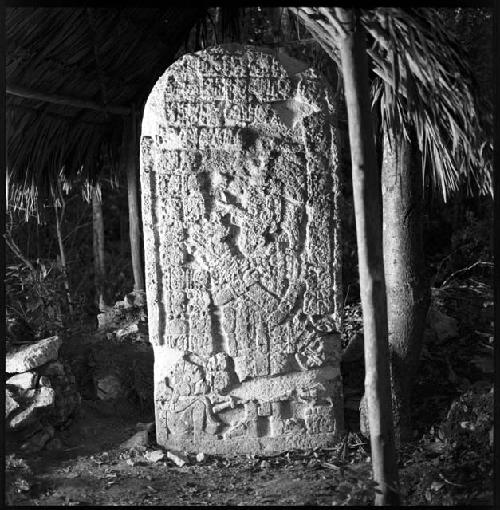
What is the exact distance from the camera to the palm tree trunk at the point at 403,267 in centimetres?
505

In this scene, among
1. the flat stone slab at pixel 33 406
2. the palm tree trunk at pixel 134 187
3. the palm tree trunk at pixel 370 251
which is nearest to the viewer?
the palm tree trunk at pixel 370 251

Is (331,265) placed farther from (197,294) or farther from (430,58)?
(430,58)

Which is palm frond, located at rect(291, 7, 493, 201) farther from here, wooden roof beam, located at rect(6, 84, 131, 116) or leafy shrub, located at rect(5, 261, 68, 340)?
leafy shrub, located at rect(5, 261, 68, 340)

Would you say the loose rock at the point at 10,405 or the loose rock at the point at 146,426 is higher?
the loose rock at the point at 10,405

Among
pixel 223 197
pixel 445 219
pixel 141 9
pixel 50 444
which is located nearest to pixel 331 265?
pixel 223 197

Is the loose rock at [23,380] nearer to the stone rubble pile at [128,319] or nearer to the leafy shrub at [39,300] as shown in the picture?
the leafy shrub at [39,300]

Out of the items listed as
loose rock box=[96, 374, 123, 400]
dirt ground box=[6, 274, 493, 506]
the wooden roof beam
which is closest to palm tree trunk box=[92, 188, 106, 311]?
the wooden roof beam

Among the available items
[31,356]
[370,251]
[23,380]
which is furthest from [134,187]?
[370,251]

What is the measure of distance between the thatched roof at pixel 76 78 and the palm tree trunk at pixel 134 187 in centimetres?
13

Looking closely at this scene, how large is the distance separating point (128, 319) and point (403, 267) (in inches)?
96.7

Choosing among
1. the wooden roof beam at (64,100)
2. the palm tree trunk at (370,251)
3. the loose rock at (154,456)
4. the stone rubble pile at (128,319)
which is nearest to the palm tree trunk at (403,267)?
the palm tree trunk at (370,251)

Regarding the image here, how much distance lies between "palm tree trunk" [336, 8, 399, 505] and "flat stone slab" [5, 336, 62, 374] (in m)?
2.39

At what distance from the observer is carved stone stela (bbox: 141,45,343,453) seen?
486 cm

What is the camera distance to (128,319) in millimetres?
6598
